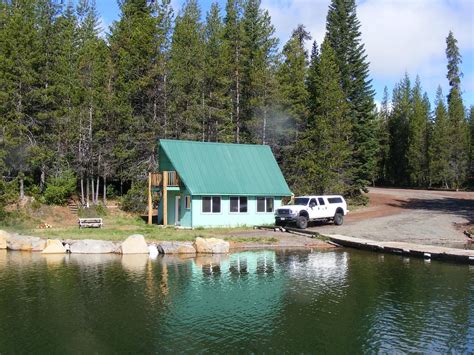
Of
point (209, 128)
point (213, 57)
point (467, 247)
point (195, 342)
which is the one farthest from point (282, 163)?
point (195, 342)

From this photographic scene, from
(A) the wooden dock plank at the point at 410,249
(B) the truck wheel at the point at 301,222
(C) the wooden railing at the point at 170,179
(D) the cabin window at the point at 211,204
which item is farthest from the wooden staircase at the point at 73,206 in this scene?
(A) the wooden dock plank at the point at 410,249

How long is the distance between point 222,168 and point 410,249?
15431mm

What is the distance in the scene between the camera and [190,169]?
3519 centimetres

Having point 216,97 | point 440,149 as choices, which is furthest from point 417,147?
point 216,97

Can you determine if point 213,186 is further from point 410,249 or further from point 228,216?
point 410,249

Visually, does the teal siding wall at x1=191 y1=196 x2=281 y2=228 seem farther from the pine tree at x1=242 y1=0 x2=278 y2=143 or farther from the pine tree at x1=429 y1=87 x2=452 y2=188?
the pine tree at x1=429 y1=87 x2=452 y2=188

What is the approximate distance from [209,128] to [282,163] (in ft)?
27.0

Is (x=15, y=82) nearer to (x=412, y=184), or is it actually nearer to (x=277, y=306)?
(x=277, y=306)

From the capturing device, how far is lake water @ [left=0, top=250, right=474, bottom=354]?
12.6 metres

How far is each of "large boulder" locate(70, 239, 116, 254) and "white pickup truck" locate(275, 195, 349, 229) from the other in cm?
1288

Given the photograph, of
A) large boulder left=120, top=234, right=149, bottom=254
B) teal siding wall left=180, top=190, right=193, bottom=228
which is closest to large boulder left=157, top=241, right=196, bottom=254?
large boulder left=120, top=234, right=149, bottom=254

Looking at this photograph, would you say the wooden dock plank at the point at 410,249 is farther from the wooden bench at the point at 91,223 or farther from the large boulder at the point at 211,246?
the wooden bench at the point at 91,223

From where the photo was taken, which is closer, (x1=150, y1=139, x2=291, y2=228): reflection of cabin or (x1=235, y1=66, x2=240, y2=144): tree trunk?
(x1=150, y1=139, x2=291, y2=228): reflection of cabin

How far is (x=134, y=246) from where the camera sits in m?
25.8
